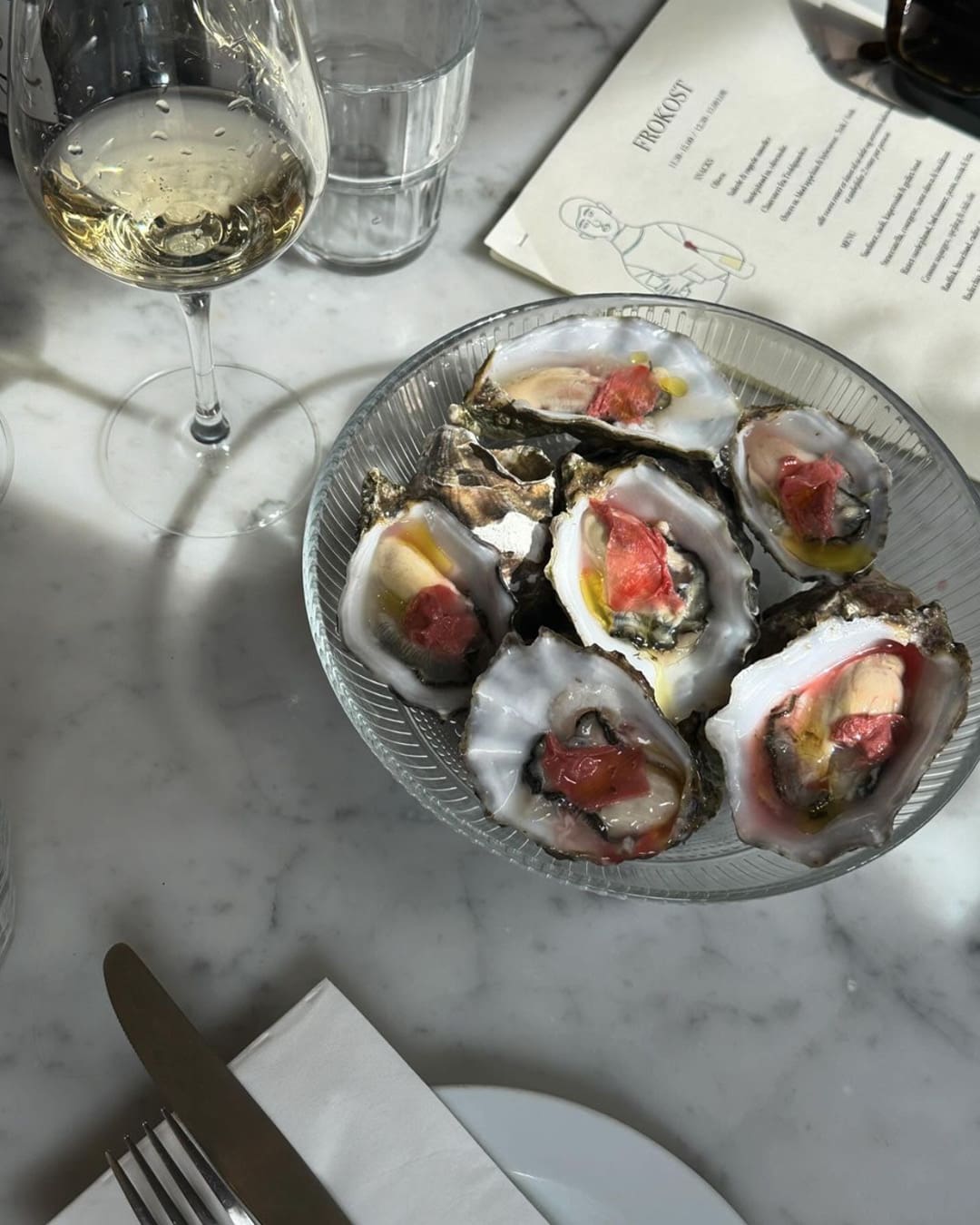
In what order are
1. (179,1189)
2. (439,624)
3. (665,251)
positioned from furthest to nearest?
(665,251) → (439,624) → (179,1189)

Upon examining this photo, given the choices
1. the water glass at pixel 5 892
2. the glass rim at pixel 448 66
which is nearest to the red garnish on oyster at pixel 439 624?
the water glass at pixel 5 892

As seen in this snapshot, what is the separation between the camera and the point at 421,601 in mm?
645

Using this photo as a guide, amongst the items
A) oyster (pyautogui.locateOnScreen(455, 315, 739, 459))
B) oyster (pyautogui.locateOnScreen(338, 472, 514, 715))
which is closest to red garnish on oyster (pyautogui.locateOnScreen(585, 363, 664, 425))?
oyster (pyautogui.locateOnScreen(455, 315, 739, 459))

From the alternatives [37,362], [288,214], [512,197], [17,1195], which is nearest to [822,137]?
[512,197]

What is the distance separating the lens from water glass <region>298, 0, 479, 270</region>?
78cm

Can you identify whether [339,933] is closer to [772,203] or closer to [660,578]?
[660,578]

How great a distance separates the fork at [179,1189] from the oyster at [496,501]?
0.31 m

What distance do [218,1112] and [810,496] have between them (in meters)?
0.44

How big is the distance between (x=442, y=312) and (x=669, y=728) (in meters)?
0.38

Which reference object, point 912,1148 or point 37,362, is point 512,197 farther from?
point 912,1148

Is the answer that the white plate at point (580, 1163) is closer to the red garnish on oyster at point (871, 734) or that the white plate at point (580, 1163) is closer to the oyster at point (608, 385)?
the red garnish on oyster at point (871, 734)

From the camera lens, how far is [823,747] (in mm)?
626

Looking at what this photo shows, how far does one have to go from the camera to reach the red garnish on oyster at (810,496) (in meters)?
0.69

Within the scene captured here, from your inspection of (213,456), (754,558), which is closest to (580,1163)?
(754,558)
